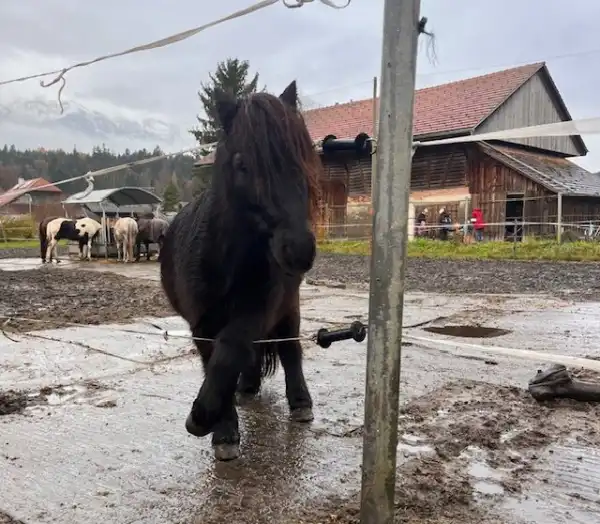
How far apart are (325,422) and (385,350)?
1.65 metres

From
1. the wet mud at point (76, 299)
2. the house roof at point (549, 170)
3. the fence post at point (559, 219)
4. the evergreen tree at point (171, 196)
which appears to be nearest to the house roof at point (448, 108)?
the house roof at point (549, 170)

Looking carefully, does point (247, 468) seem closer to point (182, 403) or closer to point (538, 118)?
point (182, 403)

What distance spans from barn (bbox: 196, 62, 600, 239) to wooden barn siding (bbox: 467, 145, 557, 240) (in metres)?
0.04

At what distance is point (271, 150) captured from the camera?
242 cm

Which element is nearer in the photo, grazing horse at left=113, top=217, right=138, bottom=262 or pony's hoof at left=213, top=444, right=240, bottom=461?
pony's hoof at left=213, top=444, right=240, bottom=461

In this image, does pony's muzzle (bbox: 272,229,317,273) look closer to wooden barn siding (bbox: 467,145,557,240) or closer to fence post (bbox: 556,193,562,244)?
fence post (bbox: 556,193,562,244)

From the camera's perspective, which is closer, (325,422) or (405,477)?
(405,477)

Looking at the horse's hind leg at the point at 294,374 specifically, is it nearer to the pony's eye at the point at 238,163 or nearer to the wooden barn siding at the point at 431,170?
the pony's eye at the point at 238,163

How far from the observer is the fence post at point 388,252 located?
6.30 feet

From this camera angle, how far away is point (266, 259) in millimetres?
2783

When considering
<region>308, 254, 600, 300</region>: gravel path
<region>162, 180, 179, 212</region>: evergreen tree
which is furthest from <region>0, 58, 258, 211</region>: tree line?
<region>308, 254, 600, 300</region>: gravel path

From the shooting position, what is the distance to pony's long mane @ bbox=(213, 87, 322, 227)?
240 centimetres

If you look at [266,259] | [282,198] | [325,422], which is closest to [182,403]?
[325,422]

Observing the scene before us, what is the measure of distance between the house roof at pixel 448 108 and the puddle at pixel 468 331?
19.0 m
